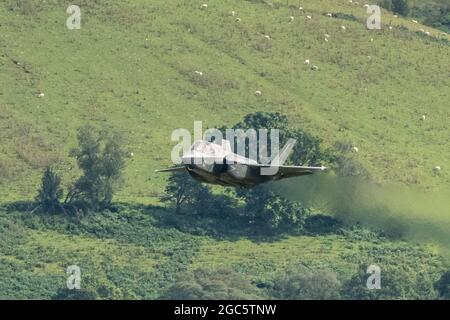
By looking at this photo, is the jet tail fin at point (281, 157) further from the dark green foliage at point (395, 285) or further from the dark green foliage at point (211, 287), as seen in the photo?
the dark green foliage at point (395, 285)

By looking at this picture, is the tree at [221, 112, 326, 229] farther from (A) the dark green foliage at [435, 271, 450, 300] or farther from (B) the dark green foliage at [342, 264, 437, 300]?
(A) the dark green foliage at [435, 271, 450, 300]

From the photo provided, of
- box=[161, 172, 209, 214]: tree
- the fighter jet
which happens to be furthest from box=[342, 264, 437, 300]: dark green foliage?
the fighter jet

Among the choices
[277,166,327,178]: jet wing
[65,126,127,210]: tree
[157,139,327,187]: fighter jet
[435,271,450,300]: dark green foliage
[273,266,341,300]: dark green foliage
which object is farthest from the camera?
[65,126,127,210]: tree

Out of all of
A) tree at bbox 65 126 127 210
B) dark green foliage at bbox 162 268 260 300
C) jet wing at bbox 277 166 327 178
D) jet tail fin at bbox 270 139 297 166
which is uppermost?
tree at bbox 65 126 127 210

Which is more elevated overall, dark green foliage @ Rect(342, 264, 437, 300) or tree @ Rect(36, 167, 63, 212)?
tree @ Rect(36, 167, 63, 212)

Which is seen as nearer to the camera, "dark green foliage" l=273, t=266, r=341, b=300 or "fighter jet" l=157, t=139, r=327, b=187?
"fighter jet" l=157, t=139, r=327, b=187

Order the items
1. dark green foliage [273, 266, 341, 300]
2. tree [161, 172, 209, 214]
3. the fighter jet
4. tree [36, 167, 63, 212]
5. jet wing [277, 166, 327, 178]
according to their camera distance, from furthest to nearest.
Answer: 1. tree [161, 172, 209, 214]
2. tree [36, 167, 63, 212]
3. dark green foliage [273, 266, 341, 300]
4. the fighter jet
5. jet wing [277, 166, 327, 178]
